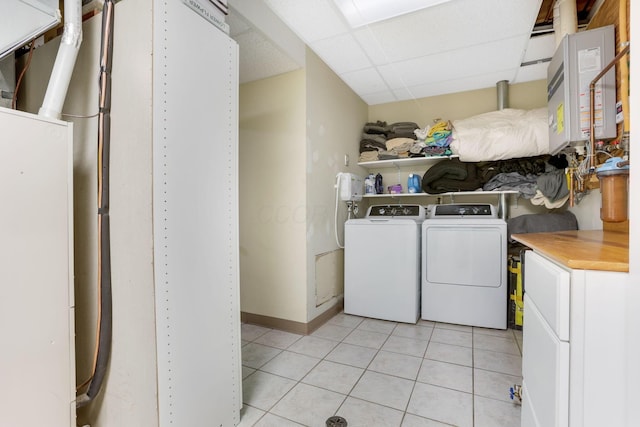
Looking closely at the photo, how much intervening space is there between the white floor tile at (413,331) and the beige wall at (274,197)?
90cm

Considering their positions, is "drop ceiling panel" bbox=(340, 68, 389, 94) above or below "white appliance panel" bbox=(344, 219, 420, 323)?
above

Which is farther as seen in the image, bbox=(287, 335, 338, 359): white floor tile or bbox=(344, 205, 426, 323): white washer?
bbox=(344, 205, 426, 323): white washer

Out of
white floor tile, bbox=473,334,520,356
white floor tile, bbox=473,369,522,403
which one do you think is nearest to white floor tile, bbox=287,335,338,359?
white floor tile, bbox=473,369,522,403

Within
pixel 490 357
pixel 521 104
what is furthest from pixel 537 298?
pixel 521 104

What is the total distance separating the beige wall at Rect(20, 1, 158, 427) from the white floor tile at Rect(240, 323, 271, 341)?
4.22 feet

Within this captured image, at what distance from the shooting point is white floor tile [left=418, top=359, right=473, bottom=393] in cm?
183

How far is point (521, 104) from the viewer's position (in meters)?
3.28

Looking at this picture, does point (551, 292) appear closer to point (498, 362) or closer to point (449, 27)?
point (498, 362)

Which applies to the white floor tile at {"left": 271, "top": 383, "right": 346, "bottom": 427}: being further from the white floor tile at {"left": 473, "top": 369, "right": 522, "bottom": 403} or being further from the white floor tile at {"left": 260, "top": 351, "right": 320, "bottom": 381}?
the white floor tile at {"left": 473, "top": 369, "right": 522, "bottom": 403}

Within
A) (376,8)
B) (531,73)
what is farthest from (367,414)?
(531,73)

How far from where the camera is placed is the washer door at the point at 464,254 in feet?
8.75

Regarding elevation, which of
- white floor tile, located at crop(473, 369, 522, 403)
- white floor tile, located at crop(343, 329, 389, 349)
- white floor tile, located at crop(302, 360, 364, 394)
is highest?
white floor tile, located at crop(473, 369, 522, 403)

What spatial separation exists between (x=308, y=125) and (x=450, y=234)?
1729 millimetres

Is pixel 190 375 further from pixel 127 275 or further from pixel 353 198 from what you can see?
pixel 353 198
